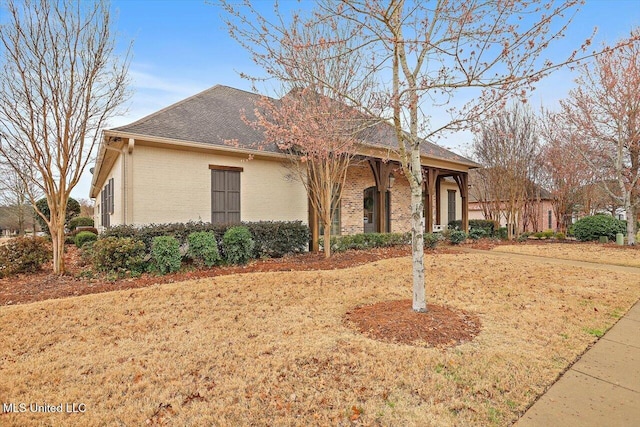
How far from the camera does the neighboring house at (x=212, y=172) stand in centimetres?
823

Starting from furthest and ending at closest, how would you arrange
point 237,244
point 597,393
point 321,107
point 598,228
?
point 598,228 < point 237,244 < point 321,107 < point 597,393

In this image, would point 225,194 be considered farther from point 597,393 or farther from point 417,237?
point 597,393

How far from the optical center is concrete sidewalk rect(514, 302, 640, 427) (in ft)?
7.57

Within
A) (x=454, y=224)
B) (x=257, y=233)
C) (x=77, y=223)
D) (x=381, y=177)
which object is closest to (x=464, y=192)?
(x=454, y=224)

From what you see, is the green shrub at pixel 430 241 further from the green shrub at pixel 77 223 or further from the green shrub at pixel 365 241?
the green shrub at pixel 77 223

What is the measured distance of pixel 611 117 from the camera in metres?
13.0

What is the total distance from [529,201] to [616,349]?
17970mm

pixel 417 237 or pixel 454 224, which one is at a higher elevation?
pixel 417 237

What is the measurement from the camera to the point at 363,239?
11203 millimetres

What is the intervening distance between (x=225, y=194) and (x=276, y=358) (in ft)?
23.7

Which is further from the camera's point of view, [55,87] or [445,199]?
[445,199]

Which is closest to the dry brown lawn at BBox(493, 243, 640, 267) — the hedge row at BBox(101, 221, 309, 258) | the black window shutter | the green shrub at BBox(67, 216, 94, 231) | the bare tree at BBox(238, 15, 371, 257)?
the bare tree at BBox(238, 15, 371, 257)

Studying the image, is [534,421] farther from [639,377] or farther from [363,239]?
[363,239]

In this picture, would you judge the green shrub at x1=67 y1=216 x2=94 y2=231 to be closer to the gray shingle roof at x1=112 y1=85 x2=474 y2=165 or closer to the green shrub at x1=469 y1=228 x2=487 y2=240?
the gray shingle roof at x1=112 y1=85 x2=474 y2=165
